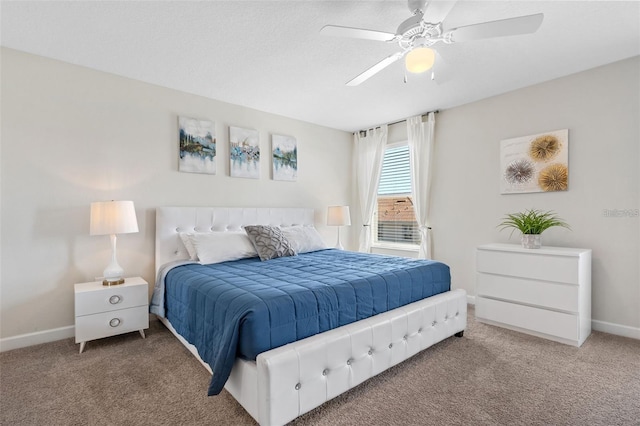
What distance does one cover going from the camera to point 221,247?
303cm

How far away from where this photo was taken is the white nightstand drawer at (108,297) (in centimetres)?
245

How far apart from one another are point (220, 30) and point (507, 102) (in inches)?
121

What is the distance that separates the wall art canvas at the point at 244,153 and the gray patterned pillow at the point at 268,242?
0.84 meters

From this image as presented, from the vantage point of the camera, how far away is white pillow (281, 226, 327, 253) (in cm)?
349

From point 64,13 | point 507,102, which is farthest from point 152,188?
point 507,102

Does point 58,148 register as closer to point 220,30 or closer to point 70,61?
point 70,61

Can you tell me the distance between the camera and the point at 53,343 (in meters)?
2.63

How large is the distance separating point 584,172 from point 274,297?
319 centimetres

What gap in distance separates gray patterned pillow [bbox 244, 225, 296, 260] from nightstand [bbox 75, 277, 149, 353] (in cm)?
106

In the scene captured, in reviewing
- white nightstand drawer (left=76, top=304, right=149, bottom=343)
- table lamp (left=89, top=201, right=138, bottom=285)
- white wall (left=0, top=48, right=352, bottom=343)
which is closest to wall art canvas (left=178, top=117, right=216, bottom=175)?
white wall (left=0, top=48, right=352, bottom=343)

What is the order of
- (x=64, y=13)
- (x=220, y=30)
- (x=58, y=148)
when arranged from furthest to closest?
(x=58, y=148)
(x=220, y=30)
(x=64, y=13)

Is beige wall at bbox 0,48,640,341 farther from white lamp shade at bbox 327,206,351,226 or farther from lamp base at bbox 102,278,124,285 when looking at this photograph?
white lamp shade at bbox 327,206,351,226

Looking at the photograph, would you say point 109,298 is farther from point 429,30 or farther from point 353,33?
point 429,30

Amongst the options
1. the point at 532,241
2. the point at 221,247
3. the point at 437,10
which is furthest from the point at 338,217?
the point at 437,10
